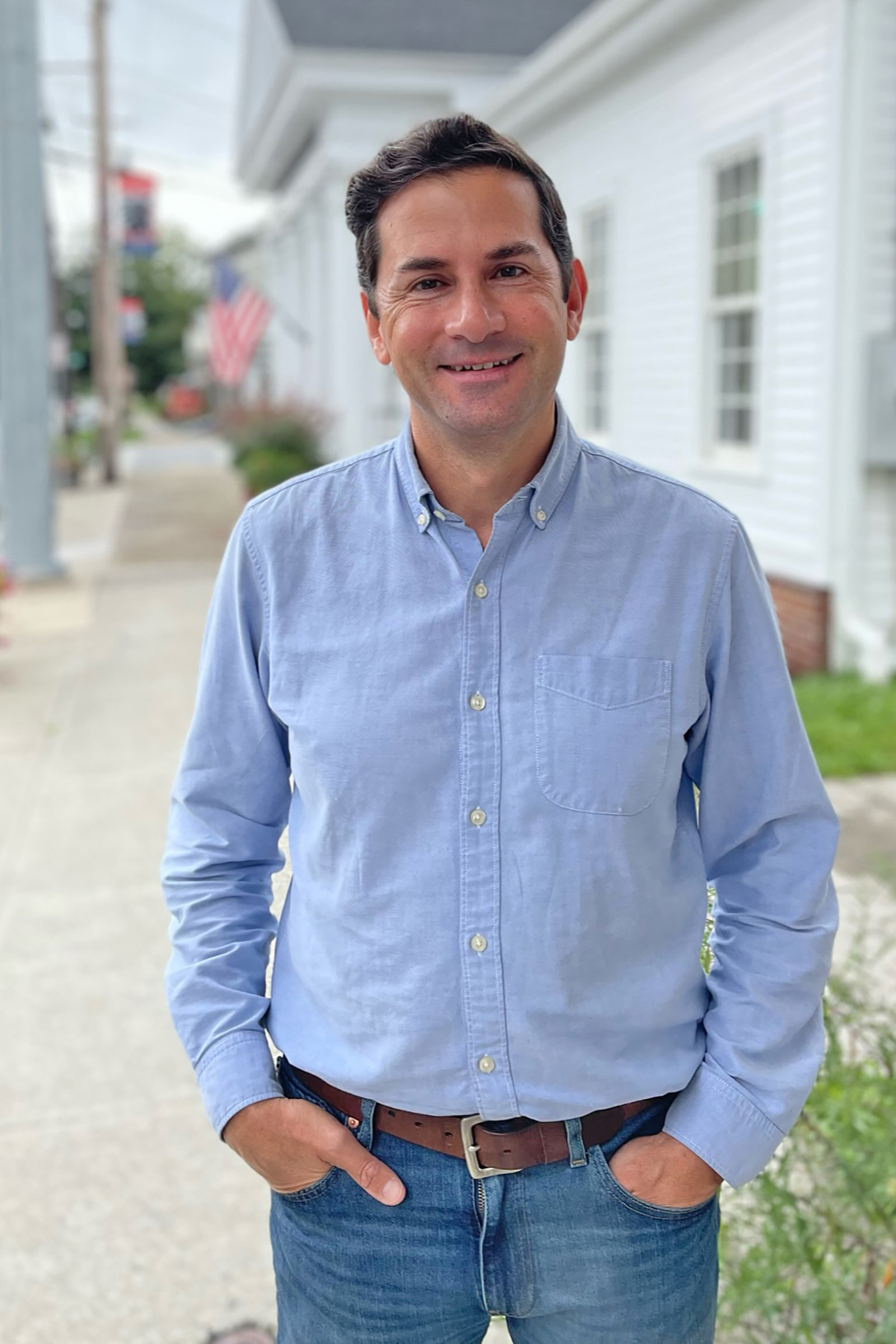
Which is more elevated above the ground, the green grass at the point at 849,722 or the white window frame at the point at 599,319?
the white window frame at the point at 599,319

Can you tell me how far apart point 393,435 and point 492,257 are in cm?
756

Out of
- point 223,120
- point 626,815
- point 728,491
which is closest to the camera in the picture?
point 626,815

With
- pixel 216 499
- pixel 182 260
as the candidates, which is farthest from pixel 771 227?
pixel 182 260

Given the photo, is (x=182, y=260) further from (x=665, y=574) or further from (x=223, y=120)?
(x=665, y=574)

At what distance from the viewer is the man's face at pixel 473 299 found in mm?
1545

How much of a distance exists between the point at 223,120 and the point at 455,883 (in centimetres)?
3079

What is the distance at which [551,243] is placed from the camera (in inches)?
63.4

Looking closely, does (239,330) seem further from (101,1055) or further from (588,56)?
(101,1055)

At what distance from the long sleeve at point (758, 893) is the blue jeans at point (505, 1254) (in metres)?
0.09

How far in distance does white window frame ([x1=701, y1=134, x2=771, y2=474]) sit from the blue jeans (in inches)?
278

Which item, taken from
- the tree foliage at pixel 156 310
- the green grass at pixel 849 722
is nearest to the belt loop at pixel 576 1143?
the green grass at pixel 849 722

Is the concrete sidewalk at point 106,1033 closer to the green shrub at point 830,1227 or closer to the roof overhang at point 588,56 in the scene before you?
the green shrub at point 830,1227

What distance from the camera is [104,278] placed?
1037 inches

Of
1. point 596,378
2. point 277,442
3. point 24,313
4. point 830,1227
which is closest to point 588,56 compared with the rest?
point 596,378
